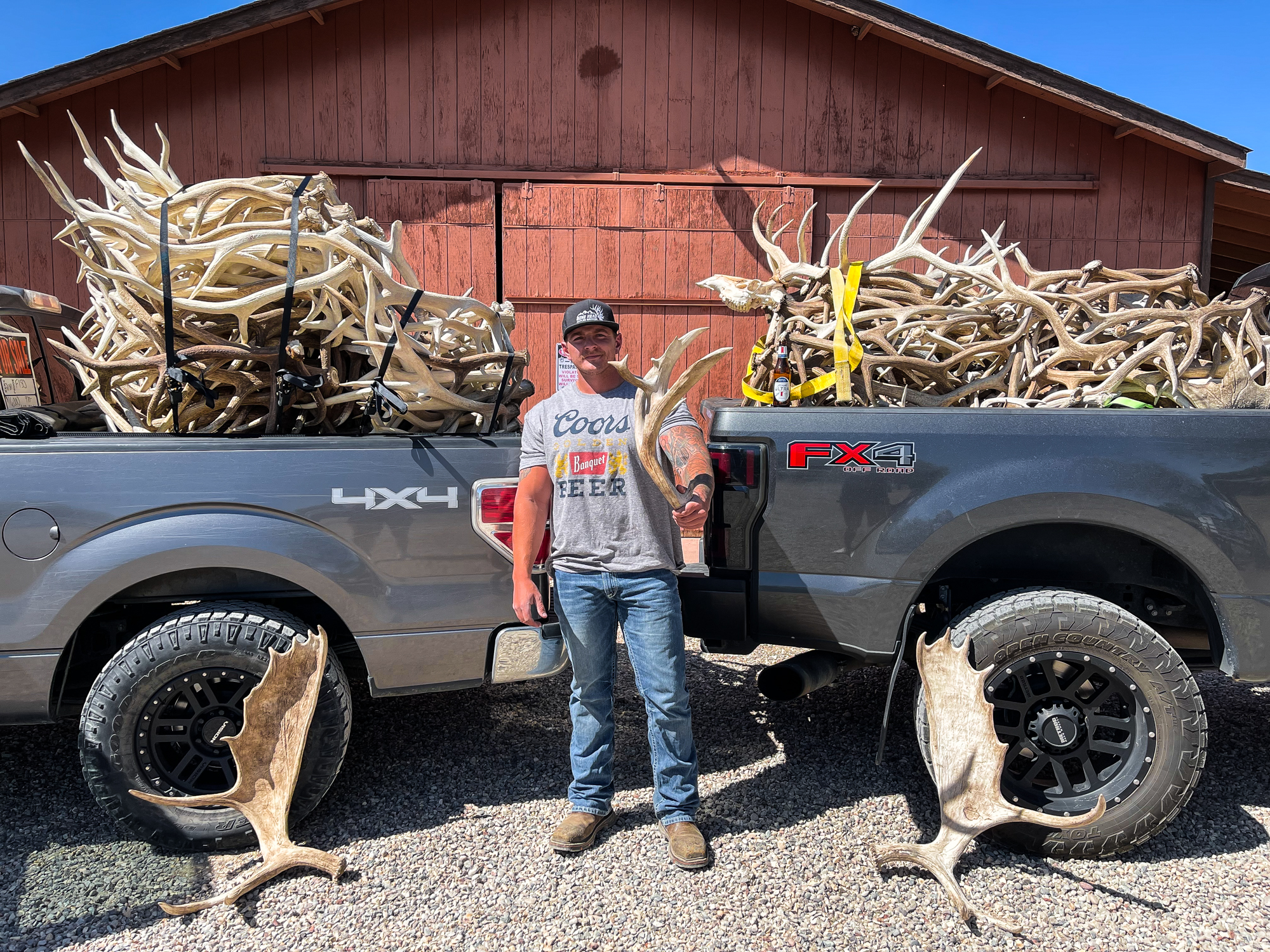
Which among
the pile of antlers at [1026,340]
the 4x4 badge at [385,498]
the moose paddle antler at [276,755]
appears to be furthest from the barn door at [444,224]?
the moose paddle antler at [276,755]

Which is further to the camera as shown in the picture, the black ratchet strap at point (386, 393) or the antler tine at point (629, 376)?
the black ratchet strap at point (386, 393)

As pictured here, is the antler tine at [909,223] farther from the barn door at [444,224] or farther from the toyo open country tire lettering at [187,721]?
the barn door at [444,224]

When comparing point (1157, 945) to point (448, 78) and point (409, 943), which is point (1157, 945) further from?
point (448, 78)

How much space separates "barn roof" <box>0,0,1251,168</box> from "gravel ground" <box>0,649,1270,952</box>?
5.44 metres

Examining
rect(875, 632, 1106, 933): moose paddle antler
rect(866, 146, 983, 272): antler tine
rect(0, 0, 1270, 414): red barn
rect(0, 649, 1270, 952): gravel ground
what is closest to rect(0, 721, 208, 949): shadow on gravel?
rect(0, 649, 1270, 952): gravel ground

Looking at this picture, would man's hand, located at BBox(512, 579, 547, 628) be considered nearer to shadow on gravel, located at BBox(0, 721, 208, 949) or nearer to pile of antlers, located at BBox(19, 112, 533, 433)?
pile of antlers, located at BBox(19, 112, 533, 433)

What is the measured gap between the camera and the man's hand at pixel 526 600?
8.88ft

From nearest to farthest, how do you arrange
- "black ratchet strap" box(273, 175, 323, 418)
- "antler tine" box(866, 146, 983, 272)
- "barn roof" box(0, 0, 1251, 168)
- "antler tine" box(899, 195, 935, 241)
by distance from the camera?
1. "black ratchet strap" box(273, 175, 323, 418)
2. "antler tine" box(866, 146, 983, 272)
3. "antler tine" box(899, 195, 935, 241)
4. "barn roof" box(0, 0, 1251, 168)

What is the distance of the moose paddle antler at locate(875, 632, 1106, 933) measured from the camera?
102 inches

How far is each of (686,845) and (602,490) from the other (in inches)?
46.0

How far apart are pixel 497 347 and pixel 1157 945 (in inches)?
111

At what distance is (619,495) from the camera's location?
9.12ft

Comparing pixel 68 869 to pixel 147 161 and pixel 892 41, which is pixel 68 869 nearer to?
pixel 147 161

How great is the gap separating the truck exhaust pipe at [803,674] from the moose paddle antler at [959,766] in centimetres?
49
